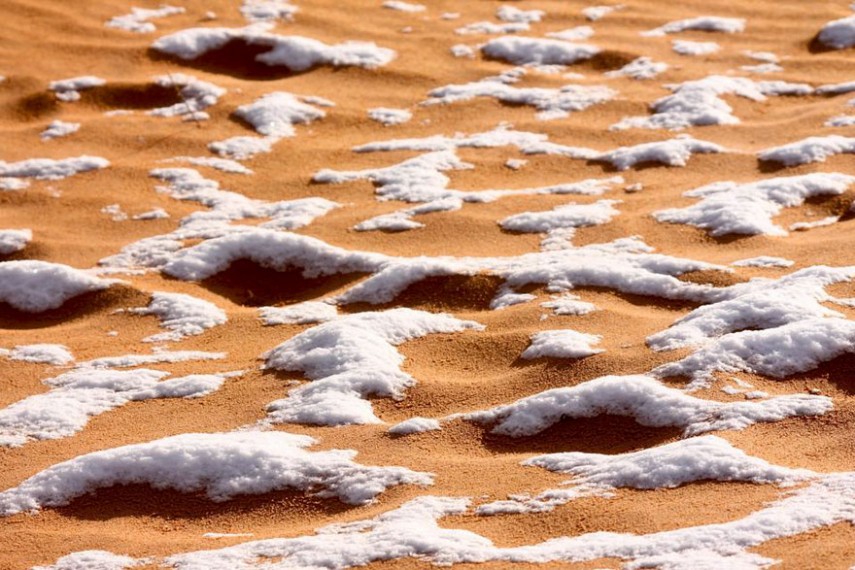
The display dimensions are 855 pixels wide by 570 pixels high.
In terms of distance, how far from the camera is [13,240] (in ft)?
14.2

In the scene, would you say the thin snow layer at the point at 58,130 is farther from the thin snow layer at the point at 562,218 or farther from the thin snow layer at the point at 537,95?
the thin snow layer at the point at 562,218

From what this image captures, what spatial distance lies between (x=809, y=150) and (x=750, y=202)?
621 millimetres

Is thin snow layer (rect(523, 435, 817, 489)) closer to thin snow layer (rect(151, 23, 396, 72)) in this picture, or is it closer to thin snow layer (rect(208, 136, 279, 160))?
thin snow layer (rect(208, 136, 279, 160))

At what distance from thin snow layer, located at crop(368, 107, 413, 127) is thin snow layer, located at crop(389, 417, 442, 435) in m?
2.71

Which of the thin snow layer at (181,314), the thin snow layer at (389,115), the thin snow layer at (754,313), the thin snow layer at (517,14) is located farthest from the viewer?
the thin snow layer at (517,14)

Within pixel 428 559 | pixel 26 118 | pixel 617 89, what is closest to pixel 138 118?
pixel 26 118

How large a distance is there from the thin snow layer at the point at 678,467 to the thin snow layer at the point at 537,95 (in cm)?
307

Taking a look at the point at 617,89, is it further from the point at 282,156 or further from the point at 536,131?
the point at 282,156

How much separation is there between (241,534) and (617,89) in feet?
12.7

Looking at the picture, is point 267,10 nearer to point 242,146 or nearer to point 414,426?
point 242,146

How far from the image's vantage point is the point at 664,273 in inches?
147

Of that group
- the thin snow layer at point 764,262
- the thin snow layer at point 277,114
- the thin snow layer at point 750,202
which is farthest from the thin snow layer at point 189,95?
the thin snow layer at point 764,262

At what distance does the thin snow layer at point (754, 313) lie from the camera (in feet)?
10.4

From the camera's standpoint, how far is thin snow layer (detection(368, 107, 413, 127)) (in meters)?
5.42
